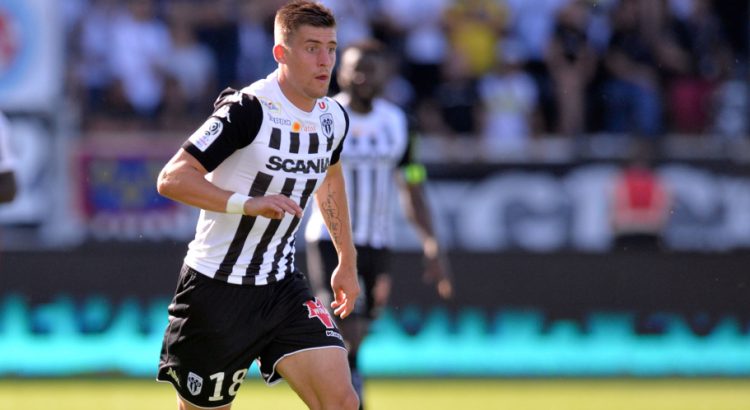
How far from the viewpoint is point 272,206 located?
537 cm

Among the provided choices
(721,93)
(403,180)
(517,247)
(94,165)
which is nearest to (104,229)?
(94,165)

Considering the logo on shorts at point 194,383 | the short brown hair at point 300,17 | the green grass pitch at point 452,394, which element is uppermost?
the short brown hair at point 300,17

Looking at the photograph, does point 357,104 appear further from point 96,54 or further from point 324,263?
point 96,54

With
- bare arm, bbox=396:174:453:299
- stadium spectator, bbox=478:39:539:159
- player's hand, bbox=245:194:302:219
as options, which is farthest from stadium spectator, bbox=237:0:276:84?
player's hand, bbox=245:194:302:219

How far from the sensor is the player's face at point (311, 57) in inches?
235

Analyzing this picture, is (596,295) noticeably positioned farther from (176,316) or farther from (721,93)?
(176,316)

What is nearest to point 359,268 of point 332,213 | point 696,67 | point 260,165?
point 332,213

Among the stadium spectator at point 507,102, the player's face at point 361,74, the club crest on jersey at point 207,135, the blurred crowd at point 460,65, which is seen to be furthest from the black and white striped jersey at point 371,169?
the stadium spectator at point 507,102

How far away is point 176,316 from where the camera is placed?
6.25 metres

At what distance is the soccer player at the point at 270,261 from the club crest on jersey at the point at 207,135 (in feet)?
0.25

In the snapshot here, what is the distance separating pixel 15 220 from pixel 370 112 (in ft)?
21.4

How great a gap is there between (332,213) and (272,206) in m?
1.16

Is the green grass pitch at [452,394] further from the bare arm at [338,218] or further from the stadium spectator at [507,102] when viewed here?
the bare arm at [338,218]

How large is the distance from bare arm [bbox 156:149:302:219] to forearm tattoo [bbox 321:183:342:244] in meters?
0.92
